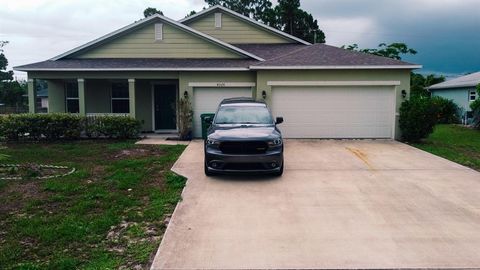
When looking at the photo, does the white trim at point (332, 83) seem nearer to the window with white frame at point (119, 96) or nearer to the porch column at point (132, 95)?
the porch column at point (132, 95)

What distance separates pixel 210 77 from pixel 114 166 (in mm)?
6511

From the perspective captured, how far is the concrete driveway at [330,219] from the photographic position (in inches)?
183

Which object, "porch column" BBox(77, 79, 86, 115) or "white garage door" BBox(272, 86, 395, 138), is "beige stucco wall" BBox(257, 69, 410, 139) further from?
"porch column" BBox(77, 79, 86, 115)

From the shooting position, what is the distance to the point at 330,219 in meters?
6.01

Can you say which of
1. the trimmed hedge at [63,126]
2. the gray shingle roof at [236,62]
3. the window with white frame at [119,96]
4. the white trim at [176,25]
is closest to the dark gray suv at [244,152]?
the gray shingle roof at [236,62]

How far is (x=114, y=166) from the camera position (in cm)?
990

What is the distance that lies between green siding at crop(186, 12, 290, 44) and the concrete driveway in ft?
38.0

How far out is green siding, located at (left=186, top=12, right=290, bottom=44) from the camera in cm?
1989

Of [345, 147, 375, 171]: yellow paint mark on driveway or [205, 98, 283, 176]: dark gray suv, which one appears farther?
[345, 147, 375, 171]: yellow paint mark on driveway

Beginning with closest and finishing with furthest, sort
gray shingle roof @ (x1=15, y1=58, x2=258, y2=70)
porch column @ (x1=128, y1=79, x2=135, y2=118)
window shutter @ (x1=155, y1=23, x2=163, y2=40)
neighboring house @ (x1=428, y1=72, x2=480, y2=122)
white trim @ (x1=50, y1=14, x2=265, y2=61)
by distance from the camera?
gray shingle roof @ (x1=15, y1=58, x2=258, y2=70)
porch column @ (x1=128, y1=79, x2=135, y2=118)
white trim @ (x1=50, y1=14, x2=265, y2=61)
window shutter @ (x1=155, y1=23, x2=163, y2=40)
neighboring house @ (x1=428, y1=72, x2=480, y2=122)

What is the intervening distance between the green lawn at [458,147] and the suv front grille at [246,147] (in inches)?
227

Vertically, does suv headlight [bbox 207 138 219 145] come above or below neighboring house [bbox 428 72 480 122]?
below

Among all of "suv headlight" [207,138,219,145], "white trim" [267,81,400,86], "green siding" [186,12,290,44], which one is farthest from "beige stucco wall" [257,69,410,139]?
"suv headlight" [207,138,219,145]

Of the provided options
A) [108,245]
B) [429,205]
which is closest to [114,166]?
[108,245]
